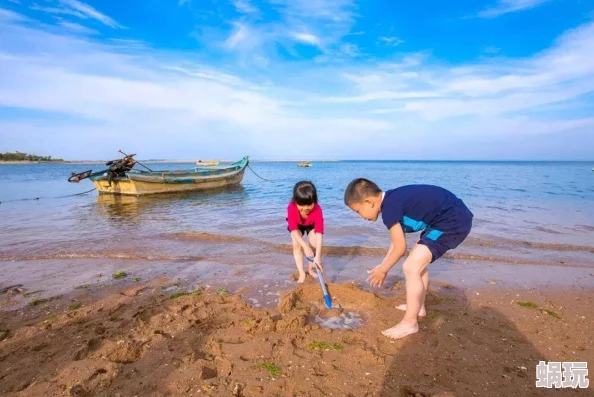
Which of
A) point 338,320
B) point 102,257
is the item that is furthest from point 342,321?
point 102,257

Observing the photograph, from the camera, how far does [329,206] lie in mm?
12945

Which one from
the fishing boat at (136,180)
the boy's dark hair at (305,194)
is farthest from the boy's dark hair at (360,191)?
the fishing boat at (136,180)

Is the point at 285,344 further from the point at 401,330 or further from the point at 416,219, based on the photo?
the point at 416,219

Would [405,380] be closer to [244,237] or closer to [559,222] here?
[244,237]

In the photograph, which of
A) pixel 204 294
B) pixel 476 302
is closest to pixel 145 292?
pixel 204 294

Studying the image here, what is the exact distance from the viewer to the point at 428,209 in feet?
9.76

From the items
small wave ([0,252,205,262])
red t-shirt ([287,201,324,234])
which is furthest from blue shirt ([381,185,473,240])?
small wave ([0,252,205,262])

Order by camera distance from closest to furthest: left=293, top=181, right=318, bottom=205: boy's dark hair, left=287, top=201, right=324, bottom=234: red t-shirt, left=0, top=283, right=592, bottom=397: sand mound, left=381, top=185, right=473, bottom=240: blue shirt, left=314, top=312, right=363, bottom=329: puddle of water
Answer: left=0, top=283, right=592, bottom=397: sand mound < left=381, top=185, right=473, bottom=240: blue shirt < left=314, top=312, right=363, bottom=329: puddle of water < left=293, top=181, right=318, bottom=205: boy's dark hair < left=287, top=201, right=324, bottom=234: red t-shirt

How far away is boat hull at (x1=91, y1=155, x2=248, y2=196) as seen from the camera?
17.5 meters

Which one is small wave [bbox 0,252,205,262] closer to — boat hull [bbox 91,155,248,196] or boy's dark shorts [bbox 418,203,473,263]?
boy's dark shorts [bbox 418,203,473,263]

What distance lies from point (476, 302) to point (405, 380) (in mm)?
2062

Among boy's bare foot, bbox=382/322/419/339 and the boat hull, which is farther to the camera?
the boat hull

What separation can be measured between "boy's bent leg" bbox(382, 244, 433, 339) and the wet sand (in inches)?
3.1

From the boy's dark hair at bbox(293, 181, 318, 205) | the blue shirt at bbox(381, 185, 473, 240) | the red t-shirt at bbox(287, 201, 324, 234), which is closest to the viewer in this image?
the blue shirt at bbox(381, 185, 473, 240)
